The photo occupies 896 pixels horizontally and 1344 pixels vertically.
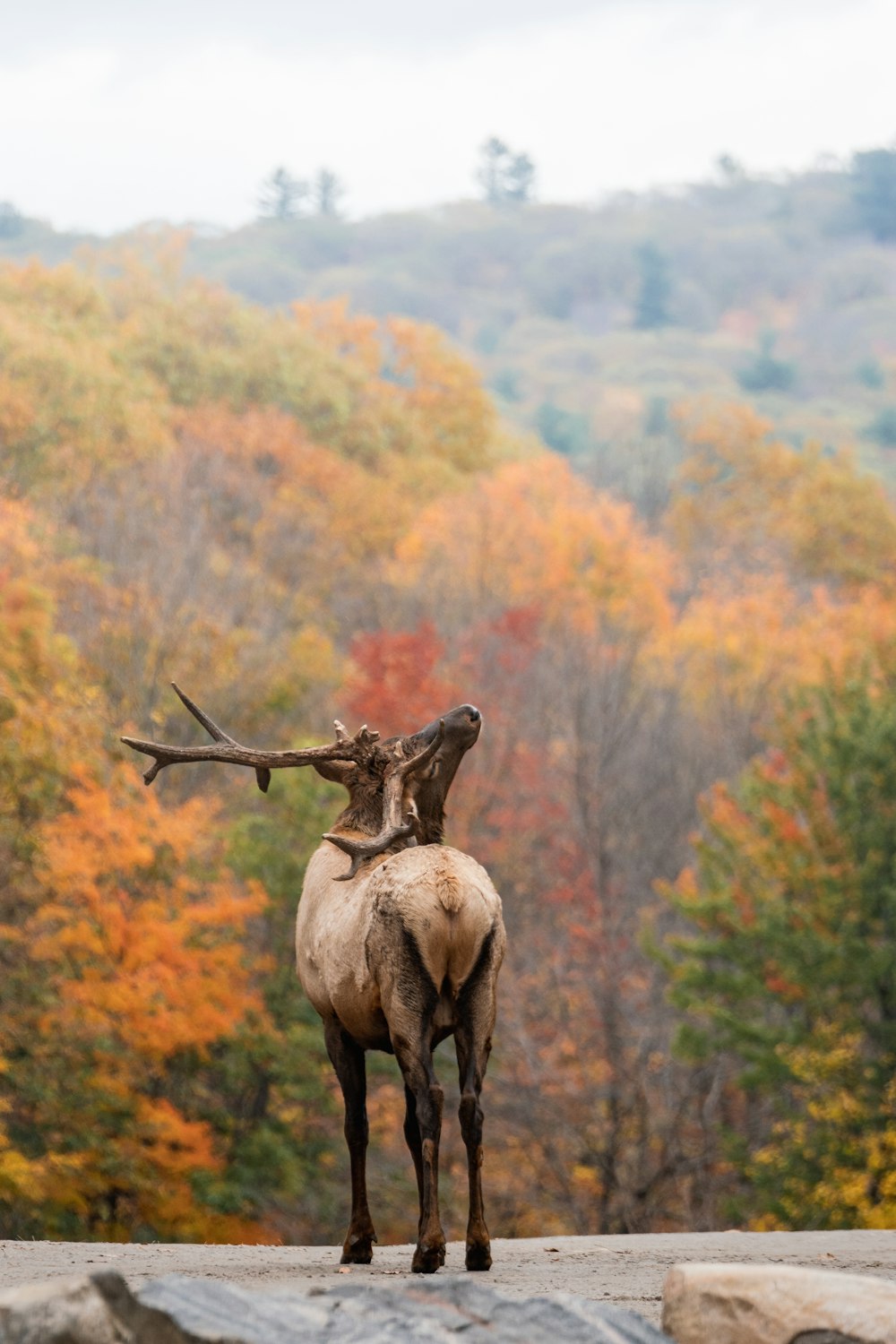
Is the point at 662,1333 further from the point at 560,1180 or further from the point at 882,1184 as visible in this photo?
the point at 560,1180

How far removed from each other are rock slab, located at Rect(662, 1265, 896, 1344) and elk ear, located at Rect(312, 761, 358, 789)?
4132mm

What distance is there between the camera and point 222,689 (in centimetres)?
3353

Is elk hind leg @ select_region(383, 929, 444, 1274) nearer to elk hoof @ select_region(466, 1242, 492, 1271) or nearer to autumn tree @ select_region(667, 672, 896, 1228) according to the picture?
elk hoof @ select_region(466, 1242, 492, 1271)

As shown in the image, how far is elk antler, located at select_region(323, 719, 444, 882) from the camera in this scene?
353 inches

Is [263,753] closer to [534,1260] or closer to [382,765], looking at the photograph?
[382,765]

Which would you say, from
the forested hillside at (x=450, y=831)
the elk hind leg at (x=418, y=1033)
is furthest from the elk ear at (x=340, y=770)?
the forested hillside at (x=450, y=831)

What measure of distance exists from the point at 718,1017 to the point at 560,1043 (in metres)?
4.35

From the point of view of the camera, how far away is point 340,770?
1020 cm

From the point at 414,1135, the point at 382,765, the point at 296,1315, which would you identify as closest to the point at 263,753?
the point at 382,765

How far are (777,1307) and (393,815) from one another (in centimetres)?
373

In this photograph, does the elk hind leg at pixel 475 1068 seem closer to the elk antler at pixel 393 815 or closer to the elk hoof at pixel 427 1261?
the elk hoof at pixel 427 1261

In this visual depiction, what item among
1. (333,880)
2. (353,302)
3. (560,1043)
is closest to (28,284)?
(560,1043)

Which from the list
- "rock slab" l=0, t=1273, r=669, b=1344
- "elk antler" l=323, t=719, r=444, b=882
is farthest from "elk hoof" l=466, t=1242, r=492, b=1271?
"rock slab" l=0, t=1273, r=669, b=1344

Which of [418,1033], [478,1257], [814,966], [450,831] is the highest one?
[418,1033]
